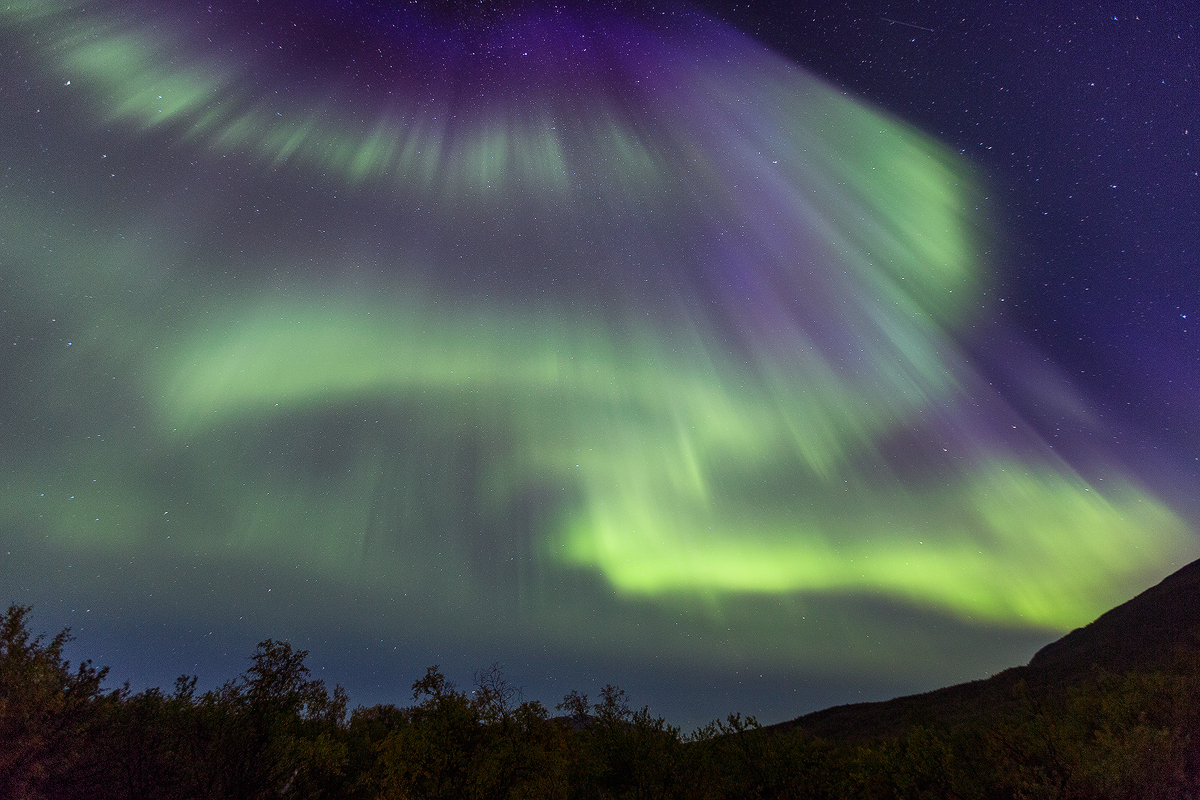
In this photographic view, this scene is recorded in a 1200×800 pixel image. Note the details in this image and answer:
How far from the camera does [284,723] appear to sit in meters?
34.9

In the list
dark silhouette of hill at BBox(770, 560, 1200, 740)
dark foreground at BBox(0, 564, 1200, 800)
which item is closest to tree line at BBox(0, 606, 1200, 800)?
dark foreground at BBox(0, 564, 1200, 800)

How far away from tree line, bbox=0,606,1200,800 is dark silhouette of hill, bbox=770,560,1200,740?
2167 cm

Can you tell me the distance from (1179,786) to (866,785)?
23.2m

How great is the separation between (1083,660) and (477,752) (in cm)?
9515

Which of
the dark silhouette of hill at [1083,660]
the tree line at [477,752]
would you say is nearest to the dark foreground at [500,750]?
the tree line at [477,752]

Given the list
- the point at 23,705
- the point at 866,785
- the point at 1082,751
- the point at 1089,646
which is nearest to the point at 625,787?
the point at 866,785

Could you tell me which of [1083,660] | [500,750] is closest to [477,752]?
[500,750]

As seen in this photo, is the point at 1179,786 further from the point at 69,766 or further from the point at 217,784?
the point at 69,766

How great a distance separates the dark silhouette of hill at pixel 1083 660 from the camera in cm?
7444

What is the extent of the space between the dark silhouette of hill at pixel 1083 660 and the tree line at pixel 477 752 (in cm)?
2167

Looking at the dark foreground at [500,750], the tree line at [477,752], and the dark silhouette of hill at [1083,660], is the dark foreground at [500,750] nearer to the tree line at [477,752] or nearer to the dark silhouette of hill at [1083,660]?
the tree line at [477,752]

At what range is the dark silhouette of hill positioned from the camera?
74.4m

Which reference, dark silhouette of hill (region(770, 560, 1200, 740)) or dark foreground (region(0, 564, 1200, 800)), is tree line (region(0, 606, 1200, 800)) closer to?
dark foreground (region(0, 564, 1200, 800))

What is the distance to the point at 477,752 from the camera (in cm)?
3647
